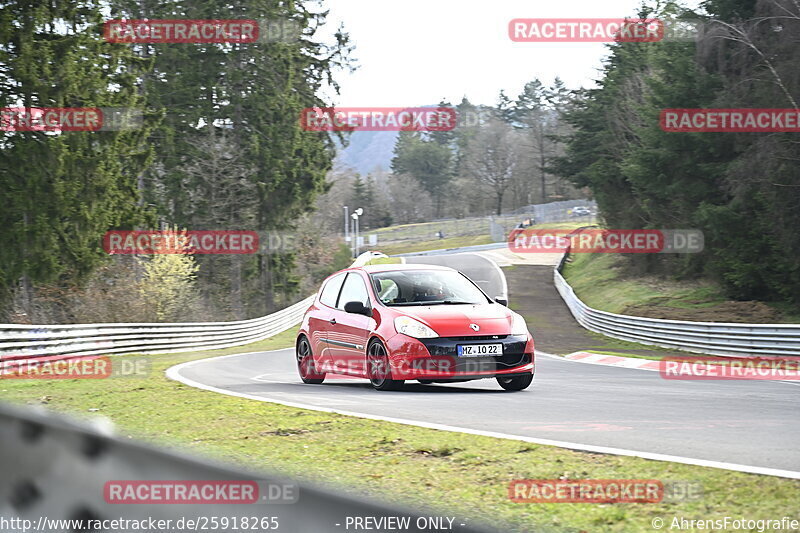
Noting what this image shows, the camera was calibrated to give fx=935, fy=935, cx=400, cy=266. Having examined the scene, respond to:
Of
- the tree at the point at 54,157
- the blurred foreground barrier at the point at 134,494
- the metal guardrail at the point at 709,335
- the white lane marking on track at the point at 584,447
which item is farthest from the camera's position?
the tree at the point at 54,157

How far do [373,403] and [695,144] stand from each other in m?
32.0

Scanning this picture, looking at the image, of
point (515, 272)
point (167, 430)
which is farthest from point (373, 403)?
point (515, 272)

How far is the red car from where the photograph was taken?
11.0 meters

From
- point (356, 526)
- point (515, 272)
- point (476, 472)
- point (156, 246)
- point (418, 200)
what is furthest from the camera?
point (418, 200)

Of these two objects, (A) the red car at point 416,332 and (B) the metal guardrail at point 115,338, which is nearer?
(A) the red car at point 416,332

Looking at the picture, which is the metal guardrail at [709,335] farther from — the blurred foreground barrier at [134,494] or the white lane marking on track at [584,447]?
the blurred foreground barrier at [134,494]

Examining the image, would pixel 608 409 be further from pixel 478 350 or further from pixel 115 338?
pixel 115 338

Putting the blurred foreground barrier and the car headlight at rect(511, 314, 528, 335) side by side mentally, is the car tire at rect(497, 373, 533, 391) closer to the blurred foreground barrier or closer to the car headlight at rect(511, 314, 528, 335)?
the car headlight at rect(511, 314, 528, 335)

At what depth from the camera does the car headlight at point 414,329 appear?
1102 cm

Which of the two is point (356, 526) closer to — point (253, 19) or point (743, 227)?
point (743, 227)

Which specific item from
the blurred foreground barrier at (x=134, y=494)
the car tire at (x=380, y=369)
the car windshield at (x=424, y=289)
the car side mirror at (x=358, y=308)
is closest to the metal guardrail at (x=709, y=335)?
the car windshield at (x=424, y=289)

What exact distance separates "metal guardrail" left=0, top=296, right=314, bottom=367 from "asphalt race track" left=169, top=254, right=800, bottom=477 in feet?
13.6

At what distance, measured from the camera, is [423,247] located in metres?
112

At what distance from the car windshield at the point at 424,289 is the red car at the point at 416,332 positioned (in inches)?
0.5
